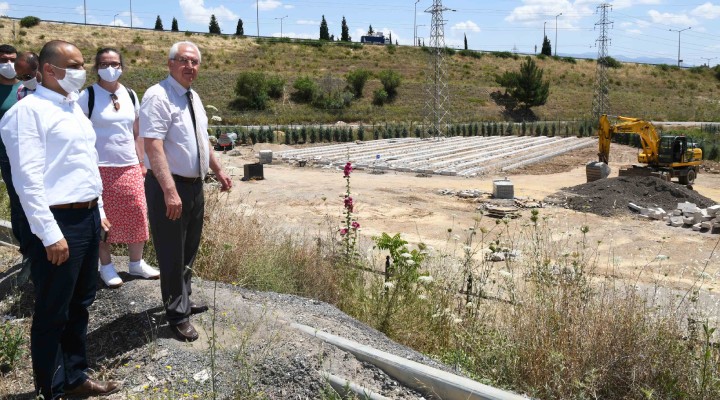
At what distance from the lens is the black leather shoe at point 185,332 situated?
13.3 feet

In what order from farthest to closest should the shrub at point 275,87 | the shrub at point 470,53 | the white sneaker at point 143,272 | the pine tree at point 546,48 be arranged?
the pine tree at point 546,48, the shrub at point 470,53, the shrub at point 275,87, the white sneaker at point 143,272

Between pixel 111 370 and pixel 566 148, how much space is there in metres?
28.6

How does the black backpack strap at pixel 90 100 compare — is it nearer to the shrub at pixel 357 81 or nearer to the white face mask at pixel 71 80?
the white face mask at pixel 71 80

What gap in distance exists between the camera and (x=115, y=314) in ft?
14.8

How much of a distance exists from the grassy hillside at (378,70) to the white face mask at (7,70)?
120 feet

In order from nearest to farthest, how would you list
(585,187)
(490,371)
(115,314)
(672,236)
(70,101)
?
(70,101) → (490,371) → (115,314) → (672,236) → (585,187)

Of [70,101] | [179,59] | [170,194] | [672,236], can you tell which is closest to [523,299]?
[170,194]

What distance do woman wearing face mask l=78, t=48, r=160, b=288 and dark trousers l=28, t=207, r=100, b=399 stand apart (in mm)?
1290

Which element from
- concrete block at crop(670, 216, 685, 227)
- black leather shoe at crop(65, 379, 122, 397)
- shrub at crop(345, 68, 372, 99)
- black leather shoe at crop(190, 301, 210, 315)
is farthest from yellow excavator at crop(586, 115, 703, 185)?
shrub at crop(345, 68, 372, 99)

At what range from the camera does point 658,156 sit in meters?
19.8

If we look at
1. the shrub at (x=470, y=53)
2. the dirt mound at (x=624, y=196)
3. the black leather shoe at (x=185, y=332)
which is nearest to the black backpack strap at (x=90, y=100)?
the black leather shoe at (x=185, y=332)

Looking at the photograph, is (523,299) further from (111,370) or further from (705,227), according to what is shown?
(705,227)

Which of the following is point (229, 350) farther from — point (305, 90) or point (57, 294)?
point (305, 90)

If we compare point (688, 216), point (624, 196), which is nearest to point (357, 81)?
point (624, 196)
